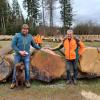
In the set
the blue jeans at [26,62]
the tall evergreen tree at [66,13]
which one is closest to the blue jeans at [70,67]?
the blue jeans at [26,62]

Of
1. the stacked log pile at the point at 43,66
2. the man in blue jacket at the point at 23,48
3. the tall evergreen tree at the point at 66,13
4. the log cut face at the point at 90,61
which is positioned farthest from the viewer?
the tall evergreen tree at the point at 66,13

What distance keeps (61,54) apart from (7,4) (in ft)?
218

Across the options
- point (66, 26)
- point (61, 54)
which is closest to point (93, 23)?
point (66, 26)

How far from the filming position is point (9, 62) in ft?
26.3

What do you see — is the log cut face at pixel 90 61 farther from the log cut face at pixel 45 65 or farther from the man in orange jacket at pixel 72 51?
the log cut face at pixel 45 65

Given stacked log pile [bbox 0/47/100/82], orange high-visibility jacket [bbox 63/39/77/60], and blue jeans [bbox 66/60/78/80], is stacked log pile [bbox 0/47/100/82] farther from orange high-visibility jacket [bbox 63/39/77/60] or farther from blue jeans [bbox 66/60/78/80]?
orange high-visibility jacket [bbox 63/39/77/60]

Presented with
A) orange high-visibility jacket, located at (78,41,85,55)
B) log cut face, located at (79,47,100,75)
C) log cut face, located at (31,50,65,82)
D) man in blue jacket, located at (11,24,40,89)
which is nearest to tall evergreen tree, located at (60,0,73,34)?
log cut face, located at (79,47,100,75)

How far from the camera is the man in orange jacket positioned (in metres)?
8.03

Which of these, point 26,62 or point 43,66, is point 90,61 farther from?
point 26,62

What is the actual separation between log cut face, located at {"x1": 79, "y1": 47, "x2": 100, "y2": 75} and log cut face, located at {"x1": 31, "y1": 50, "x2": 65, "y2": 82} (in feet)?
2.17

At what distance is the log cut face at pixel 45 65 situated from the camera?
26.3 ft

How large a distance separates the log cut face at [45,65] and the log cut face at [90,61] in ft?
2.17

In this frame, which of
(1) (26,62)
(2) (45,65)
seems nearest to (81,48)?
(2) (45,65)

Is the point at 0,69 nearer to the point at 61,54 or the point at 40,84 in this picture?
the point at 40,84
